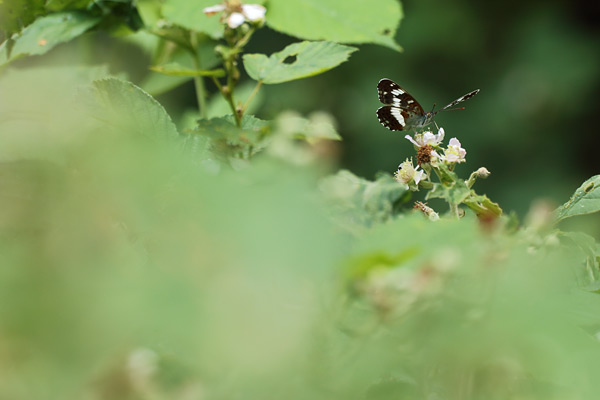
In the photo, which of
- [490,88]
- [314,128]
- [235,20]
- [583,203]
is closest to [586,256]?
[583,203]

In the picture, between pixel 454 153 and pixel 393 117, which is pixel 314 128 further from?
pixel 393 117

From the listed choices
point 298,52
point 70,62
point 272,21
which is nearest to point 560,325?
point 298,52

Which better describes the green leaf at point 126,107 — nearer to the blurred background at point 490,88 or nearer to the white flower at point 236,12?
A: the white flower at point 236,12

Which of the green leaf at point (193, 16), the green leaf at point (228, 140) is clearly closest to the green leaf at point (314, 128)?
the green leaf at point (228, 140)

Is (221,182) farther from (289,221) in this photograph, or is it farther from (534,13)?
(534,13)

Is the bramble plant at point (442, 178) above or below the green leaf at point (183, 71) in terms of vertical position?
below

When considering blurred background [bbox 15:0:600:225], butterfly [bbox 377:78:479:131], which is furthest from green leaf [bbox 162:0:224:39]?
blurred background [bbox 15:0:600:225]
